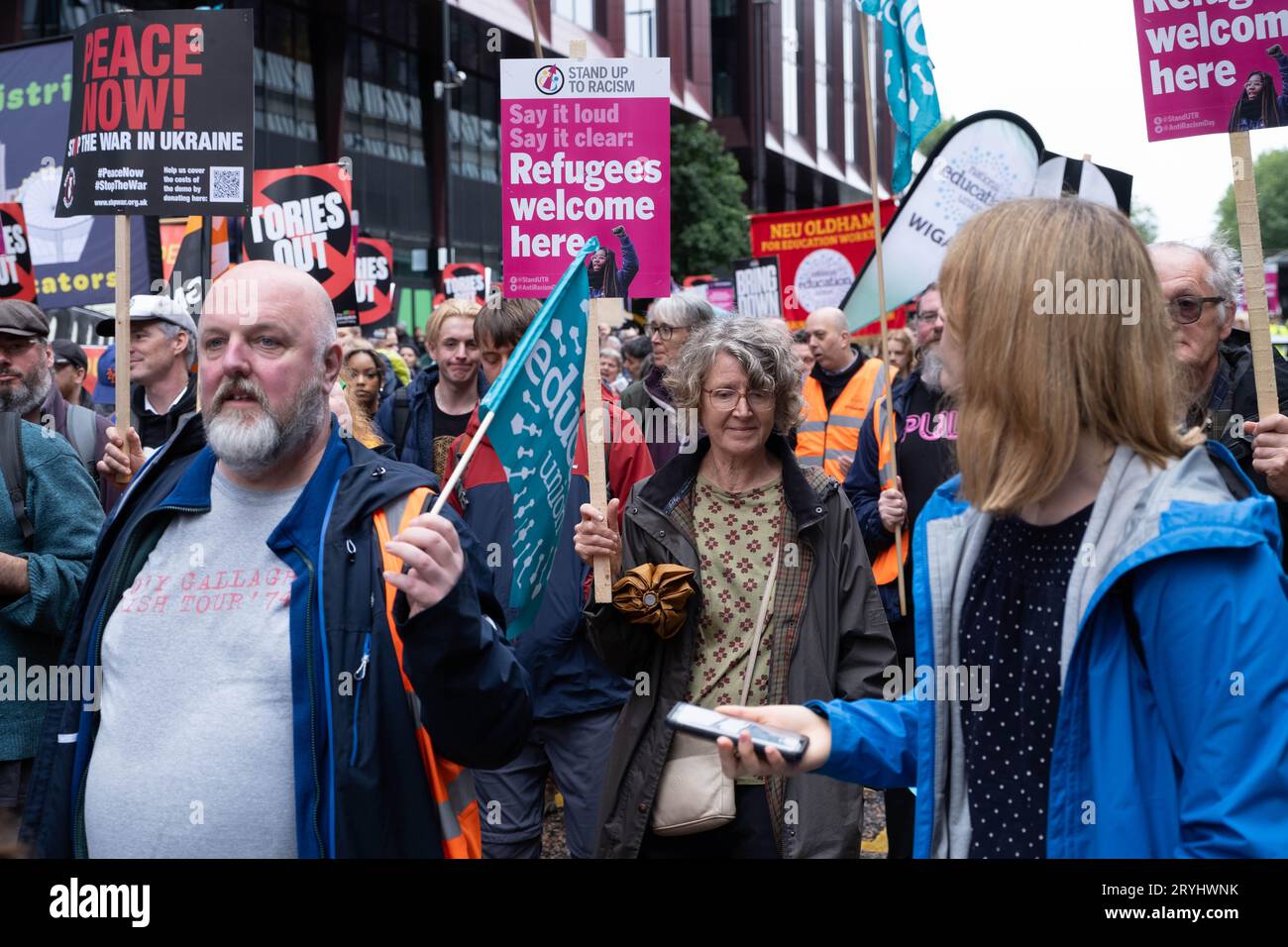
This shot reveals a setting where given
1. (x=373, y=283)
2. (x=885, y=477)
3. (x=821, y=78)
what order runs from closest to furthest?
(x=885, y=477) → (x=373, y=283) → (x=821, y=78)

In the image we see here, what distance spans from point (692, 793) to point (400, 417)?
4.06m

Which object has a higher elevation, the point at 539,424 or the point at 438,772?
the point at 539,424

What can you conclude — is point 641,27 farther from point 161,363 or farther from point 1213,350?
point 1213,350

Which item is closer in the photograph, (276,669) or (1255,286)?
(276,669)

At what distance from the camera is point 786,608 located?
3889mm

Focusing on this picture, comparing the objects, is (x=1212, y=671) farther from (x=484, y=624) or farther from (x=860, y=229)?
(x=860, y=229)

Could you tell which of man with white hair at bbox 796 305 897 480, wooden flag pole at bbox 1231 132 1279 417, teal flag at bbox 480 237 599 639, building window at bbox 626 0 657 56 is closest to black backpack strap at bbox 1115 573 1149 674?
teal flag at bbox 480 237 599 639

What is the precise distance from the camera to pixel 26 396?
5.34m

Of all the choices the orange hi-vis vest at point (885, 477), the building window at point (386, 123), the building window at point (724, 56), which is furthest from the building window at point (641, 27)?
the orange hi-vis vest at point (885, 477)

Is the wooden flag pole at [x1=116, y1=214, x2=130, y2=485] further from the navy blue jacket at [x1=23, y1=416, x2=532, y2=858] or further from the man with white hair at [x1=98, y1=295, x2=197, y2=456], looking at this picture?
the navy blue jacket at [x1=23, y1=416, x2=532, y2=858]

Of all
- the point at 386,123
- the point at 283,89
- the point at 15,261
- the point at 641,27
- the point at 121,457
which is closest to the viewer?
the point at 121,457

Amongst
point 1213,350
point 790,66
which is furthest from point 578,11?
point 1213,350
